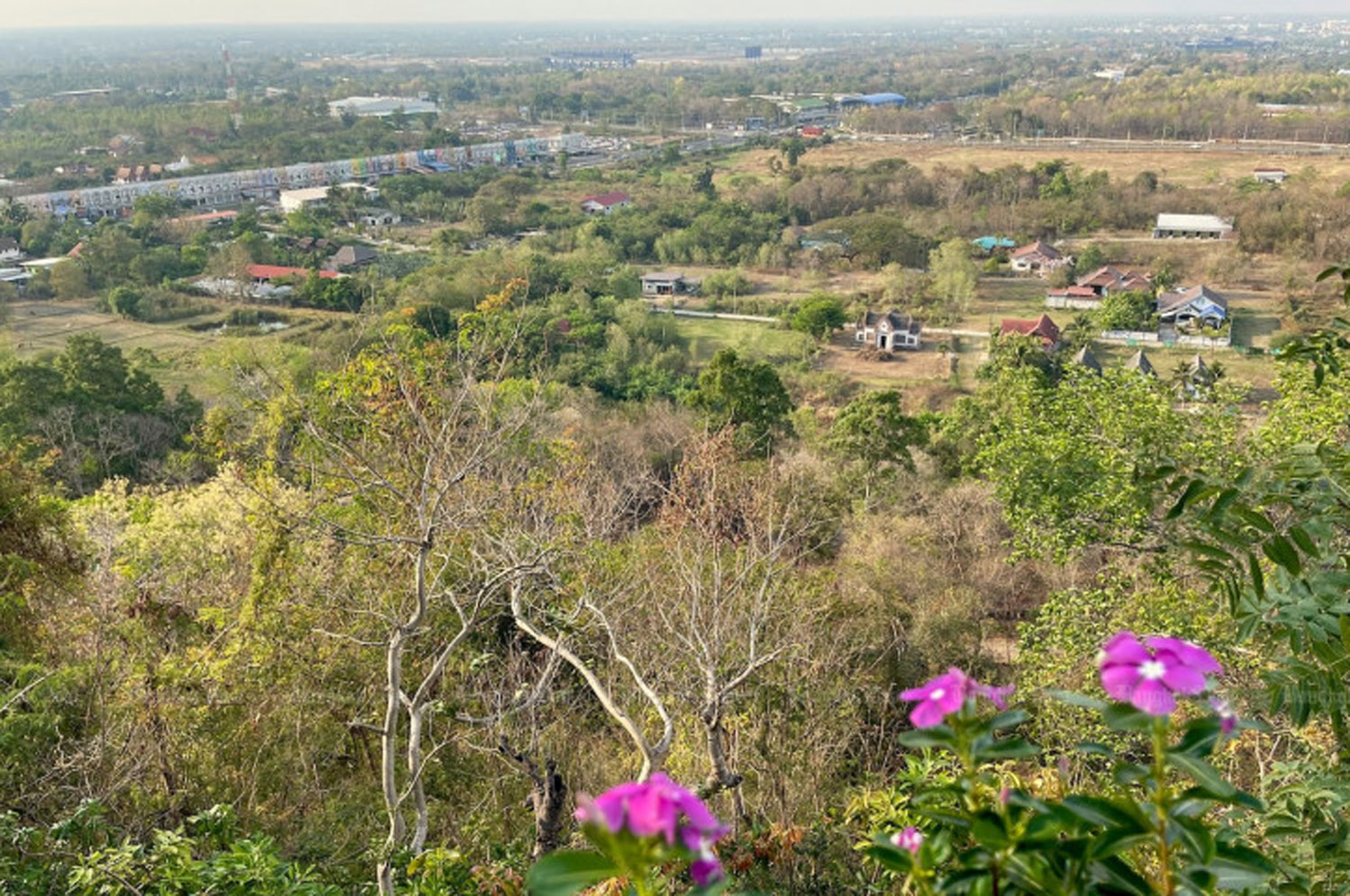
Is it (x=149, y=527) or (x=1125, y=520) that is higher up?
(x=1125, y=520)

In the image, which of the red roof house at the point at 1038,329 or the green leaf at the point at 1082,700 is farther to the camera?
the red roof house at the point at 1038,329

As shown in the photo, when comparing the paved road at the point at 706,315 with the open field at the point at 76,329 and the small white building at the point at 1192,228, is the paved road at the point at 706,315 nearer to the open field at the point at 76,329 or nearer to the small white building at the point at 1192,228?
the open field at the point at 76,329

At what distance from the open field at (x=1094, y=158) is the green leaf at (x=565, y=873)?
3918cm

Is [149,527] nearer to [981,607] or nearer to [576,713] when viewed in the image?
[576,713]

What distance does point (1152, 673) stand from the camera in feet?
3.02

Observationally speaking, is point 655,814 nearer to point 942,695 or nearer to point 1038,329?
point 942,695

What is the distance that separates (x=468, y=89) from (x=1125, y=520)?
86.2 metres

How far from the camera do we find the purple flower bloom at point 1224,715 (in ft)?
3.25

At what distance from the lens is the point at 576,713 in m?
6.23

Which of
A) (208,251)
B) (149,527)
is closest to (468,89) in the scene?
(208,251)

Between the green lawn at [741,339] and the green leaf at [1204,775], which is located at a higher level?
the green leaf at [1204,775]

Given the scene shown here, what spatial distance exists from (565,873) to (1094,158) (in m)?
47.6

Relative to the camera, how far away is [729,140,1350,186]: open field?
37.1 metres

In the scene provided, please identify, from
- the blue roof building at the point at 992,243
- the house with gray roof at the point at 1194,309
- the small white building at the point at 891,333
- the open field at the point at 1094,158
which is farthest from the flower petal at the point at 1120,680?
the open field at the point at 1094,158
